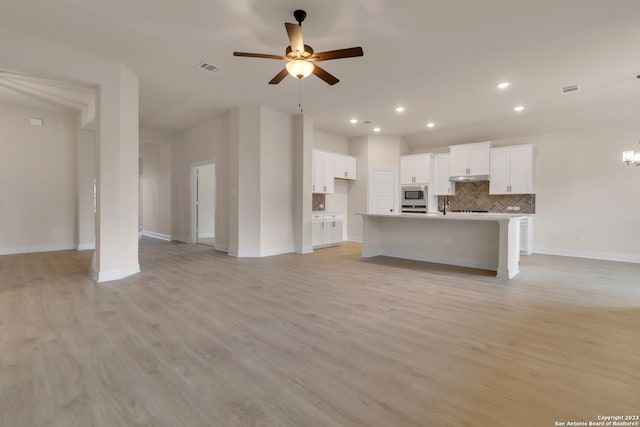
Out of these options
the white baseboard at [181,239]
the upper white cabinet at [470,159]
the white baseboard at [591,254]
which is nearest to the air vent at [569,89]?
the upper white cabinet at [470,159]

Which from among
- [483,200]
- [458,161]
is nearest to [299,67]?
[458,161]

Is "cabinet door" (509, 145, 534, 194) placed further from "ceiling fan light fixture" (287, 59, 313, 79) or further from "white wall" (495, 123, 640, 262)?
"ceiling fan light fixture" (287, 59, 313, 79)

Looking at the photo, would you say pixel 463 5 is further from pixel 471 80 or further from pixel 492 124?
pixel 492 124

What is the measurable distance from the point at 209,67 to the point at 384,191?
573 centimetres

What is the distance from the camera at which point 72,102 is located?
19.9 feet

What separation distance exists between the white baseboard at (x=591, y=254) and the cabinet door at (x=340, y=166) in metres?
4.91

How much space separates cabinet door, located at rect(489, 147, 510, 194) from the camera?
7.15 m

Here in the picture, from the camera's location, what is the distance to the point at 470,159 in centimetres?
762

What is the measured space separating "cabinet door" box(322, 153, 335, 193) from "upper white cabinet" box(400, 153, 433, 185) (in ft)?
6.92

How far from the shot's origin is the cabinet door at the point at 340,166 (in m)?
8.16

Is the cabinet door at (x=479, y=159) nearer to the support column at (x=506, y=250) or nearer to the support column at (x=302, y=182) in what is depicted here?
the support column at (x=506, y=250)

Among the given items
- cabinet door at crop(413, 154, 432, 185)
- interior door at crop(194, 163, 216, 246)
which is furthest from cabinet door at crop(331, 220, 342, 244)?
interior door at crop(194, 163, 216, 246)

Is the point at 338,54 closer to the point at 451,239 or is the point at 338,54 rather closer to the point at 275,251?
the point at 451,239

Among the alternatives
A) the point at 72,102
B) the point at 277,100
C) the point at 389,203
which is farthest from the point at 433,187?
the point at 72,102
